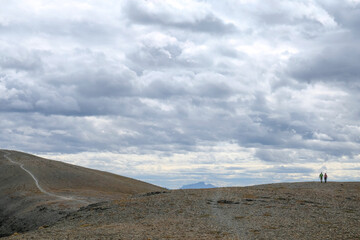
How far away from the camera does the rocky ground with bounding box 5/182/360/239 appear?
25417 mm

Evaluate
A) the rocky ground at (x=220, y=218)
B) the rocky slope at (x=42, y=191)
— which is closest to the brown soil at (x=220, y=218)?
the rocky ground at (x=220, y=218)

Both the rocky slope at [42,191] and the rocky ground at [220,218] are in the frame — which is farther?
the rocky slope at [42,191]

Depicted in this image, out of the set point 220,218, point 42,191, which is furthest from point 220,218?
point 42,191

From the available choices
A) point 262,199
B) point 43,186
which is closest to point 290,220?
point 262,199

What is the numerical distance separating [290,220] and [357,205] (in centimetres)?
1180

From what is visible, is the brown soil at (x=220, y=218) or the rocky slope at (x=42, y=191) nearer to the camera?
the brown soil at (x=220, y=218)

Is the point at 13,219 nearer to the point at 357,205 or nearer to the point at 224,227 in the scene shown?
the point at 224,227

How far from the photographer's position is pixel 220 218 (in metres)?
31.1

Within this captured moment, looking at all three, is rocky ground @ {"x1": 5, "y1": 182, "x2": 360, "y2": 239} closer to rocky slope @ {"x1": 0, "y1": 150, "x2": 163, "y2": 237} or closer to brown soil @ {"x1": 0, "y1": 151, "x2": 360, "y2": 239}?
brown soil @ {"x1": 0, "y1": 151, "x2": 360, "y2": 239}

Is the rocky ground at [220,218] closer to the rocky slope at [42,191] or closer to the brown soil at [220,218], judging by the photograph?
the brown soil at [220,218]

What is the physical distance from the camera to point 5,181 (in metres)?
82.1

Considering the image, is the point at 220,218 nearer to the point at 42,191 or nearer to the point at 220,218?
the point at 220,218

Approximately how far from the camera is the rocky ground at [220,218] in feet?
83.4

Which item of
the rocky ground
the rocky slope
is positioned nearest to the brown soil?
the rocky ground
